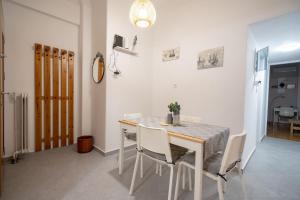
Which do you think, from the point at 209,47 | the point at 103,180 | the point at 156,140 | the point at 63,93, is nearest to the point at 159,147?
the point at 156,140

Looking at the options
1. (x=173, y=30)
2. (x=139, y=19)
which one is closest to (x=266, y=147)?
(x=173, y=30)

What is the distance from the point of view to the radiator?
2400 millimetres

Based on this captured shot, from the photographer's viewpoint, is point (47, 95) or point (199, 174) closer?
point (199, 174)

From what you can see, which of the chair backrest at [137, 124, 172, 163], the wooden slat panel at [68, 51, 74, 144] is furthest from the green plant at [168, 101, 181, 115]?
the wooden slat panel at [68, 51, 74, 144]

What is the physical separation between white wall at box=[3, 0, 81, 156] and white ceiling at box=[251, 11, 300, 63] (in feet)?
10.8

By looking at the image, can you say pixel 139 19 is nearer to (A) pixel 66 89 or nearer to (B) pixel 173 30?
(B) pixel 173 30

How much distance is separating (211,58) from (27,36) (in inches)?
124

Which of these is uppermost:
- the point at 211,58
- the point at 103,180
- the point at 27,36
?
the point at 27,36

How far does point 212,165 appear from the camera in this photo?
4.38ft

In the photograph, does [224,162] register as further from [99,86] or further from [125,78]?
[99,86]

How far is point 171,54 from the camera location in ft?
9.85

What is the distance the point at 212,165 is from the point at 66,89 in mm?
2892

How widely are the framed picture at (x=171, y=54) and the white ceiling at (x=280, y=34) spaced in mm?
1229

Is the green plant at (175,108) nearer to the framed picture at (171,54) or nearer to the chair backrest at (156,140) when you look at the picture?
the chair backrest at (156,140)
